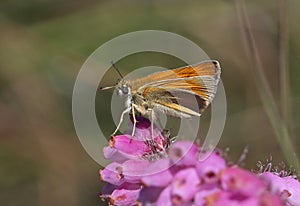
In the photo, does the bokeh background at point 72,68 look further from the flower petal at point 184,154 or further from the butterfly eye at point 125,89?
the flower petal at point 184,154

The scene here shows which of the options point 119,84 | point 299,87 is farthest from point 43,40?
point 119,84

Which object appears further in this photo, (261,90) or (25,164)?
(25,164)

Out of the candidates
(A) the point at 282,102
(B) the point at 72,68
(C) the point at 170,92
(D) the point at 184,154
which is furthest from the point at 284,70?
(B) the point at 72,68

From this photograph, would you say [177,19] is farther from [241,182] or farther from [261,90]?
[241,182]

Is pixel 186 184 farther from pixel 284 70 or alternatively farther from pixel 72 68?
pixel 72 68

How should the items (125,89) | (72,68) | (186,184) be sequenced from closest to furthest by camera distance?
(186,184), (125,89), (72,68)

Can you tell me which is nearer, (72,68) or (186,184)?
(186,184)

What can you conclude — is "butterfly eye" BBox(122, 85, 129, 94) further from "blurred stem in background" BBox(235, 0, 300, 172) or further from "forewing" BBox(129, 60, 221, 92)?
"blurred stem in background" BBox(235, 0, 300, 172)
